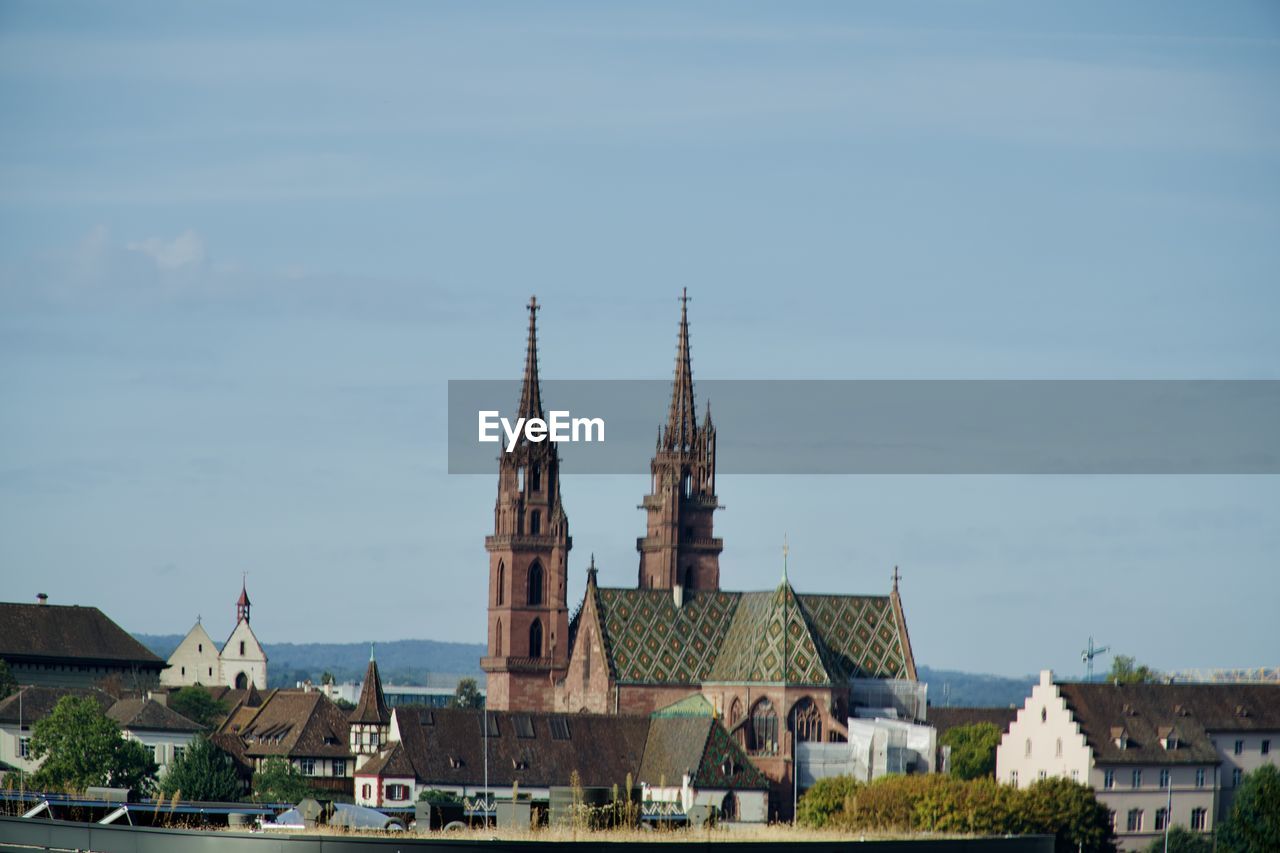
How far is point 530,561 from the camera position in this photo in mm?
172750

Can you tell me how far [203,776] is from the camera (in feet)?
499

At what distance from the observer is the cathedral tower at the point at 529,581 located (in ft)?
564

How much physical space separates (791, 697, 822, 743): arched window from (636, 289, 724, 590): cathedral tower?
17240 mm

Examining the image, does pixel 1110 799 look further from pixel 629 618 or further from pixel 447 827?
pixel 447 827

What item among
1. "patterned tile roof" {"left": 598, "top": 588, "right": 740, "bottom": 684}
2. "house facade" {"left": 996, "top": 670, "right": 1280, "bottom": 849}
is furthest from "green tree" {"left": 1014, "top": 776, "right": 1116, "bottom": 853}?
"patterned tile roof" {"left": 598, "top": 588, "right": 740, "bottom": 684}

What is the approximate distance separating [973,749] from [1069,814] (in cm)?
2827

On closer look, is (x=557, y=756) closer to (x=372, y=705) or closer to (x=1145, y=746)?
(x=372, y=705)

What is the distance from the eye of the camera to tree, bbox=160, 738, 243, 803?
491ft

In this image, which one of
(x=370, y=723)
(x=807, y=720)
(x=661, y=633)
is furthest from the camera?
(x=661, y=633)

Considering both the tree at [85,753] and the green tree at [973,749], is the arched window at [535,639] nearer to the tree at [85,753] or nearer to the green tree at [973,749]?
the tree at [85,753]

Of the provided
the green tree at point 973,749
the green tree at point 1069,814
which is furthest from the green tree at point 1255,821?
the green tree at point 973,749

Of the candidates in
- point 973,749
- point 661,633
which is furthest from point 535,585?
point 973,749

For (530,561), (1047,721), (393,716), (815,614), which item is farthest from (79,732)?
(1047,721)

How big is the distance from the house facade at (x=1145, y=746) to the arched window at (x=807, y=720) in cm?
1107
